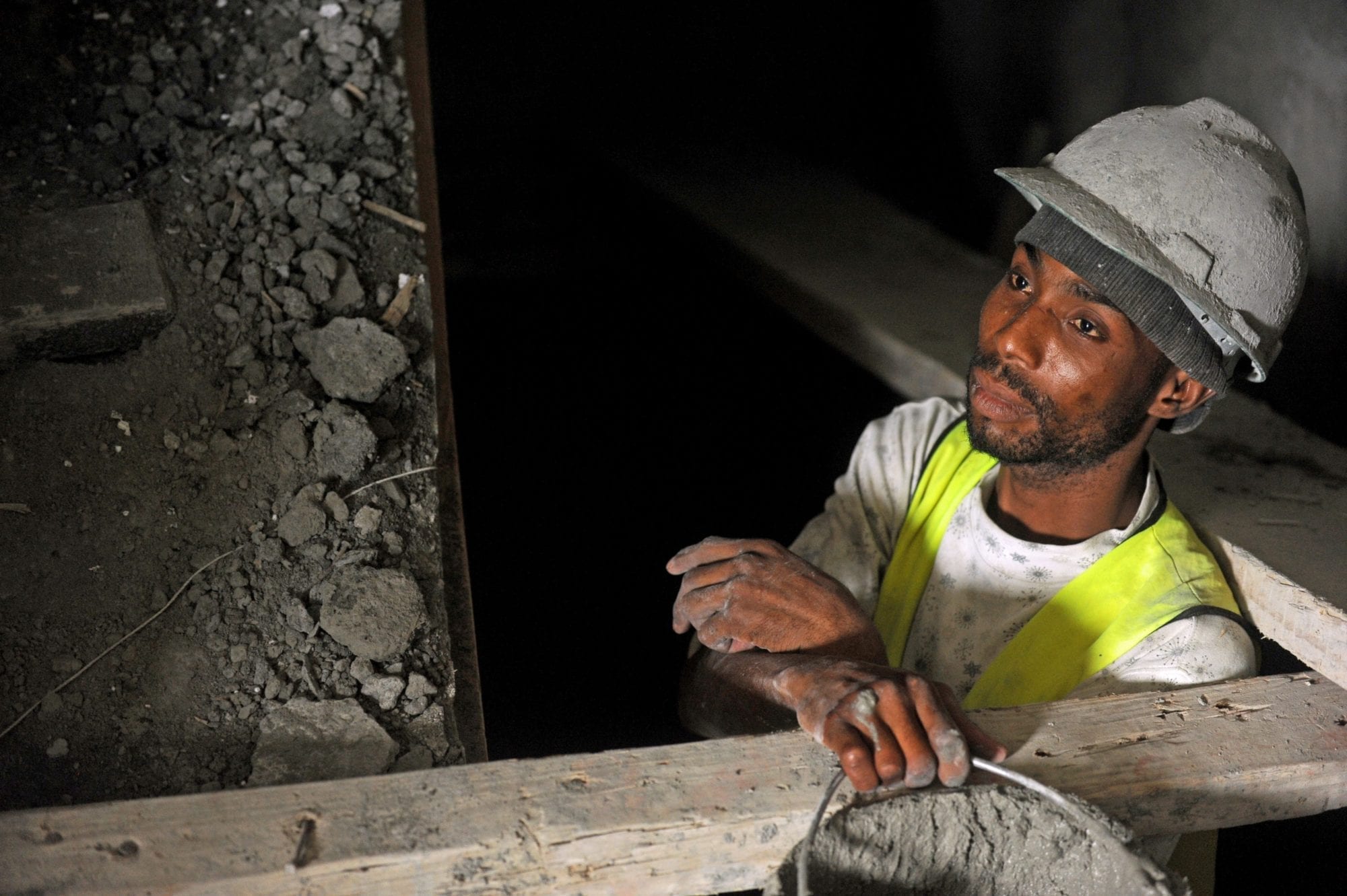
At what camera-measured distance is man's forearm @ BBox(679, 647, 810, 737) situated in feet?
6.50

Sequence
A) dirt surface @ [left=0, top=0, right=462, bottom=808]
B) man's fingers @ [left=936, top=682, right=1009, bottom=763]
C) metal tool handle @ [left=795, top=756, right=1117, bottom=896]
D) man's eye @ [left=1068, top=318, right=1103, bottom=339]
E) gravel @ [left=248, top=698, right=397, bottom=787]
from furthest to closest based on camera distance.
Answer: man's eye @ [left=1068, top=318, right=1103, bottom=339]
dirt surface @ [left=0, top=0, right=462, bottom=808]
gravel @ [left=248, top=698, right=397, bottom=787]
man's fingers @ [left=936, top=682, right=1009, bottom=763]
metal tool handle @ [left=795, top=756, right=1117, bottom=896]

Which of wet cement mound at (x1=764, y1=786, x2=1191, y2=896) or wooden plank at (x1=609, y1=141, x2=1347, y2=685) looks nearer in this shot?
wet cement mound at (x1=764, y1=786, x2=1191, y2=896)

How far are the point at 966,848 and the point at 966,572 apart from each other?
903 millimetres

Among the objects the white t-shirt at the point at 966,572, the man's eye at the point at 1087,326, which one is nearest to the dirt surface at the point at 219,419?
the white t-shirt at the point at 966,572

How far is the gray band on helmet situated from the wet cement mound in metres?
0.93

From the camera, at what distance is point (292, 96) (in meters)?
2.67

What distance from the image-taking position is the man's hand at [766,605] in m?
2.02

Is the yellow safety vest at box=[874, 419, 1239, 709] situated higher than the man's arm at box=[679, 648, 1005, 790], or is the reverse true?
the man's arm at box=[679, 648, 1005, 790]

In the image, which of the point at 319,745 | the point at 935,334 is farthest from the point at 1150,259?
the point at 935,334

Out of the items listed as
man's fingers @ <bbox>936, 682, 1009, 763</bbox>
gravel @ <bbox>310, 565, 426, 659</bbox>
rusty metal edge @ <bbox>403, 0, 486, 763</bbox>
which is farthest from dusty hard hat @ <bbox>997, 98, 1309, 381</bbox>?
gravel @ <bbox>310, 565, 426, 659</bbox>

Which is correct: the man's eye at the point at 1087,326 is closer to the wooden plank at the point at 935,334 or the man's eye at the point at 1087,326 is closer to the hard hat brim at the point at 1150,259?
the hard hat brim at the point at 1150,259

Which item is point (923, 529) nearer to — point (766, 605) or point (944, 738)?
point (766, 605)

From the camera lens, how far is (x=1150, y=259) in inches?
77.4

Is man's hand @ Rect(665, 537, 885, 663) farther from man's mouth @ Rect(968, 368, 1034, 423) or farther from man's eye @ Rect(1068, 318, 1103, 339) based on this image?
man's eye @ Rect(1068, 318, 1103, 339)
